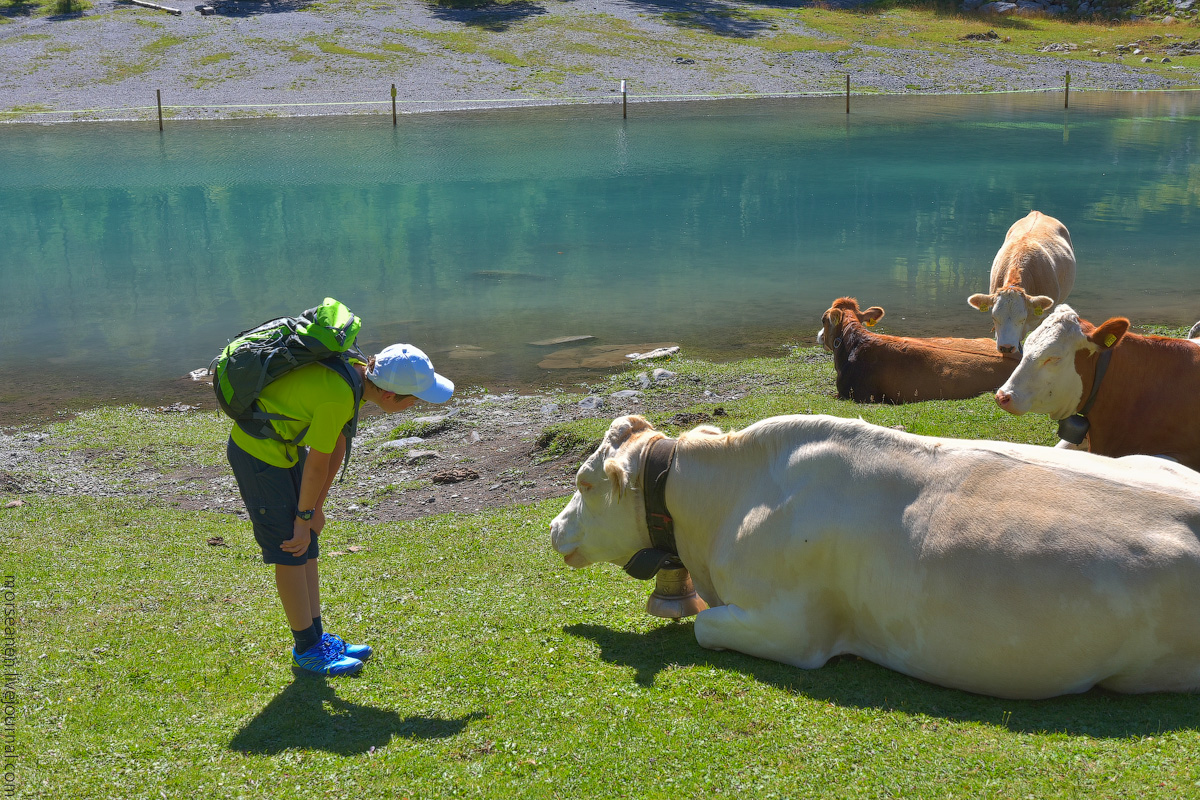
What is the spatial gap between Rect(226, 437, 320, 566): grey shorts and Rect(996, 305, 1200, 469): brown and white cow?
17.9 feet

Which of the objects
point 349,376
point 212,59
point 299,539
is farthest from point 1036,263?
point 212,59

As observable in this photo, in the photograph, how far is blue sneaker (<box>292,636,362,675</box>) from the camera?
238 inches

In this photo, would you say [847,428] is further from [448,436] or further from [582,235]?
[582,235]

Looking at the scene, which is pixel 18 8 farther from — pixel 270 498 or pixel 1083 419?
pixel 1083 419

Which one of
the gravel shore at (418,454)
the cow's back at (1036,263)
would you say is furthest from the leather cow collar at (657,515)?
the cow's back at (1036,263)

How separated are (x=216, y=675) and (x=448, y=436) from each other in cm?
756

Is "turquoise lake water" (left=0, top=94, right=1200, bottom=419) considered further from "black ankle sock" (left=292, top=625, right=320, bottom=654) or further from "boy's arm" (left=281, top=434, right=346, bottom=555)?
"boy's arm" (left=281, top=434, right=346, bottom=555)

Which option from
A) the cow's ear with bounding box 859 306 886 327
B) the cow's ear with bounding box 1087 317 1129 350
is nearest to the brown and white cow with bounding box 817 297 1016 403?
the cow's ear with bounding box 859 306 886 327

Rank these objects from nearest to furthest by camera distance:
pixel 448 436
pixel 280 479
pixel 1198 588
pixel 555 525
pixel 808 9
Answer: pixel 1198 588
pixel 280 479
pixel 555 525
pixel 448 436
pixel 808 9

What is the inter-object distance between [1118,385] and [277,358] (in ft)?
20.4

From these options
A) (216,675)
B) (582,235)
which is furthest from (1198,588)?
(582,235)

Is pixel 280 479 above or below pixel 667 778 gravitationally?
above

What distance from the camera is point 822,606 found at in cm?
580

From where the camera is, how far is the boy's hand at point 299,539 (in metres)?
5.73
